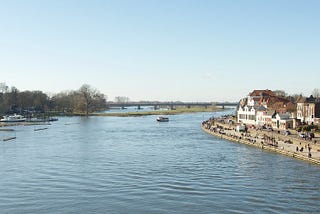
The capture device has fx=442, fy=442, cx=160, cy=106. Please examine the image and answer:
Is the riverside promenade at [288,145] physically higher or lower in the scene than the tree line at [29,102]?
lower

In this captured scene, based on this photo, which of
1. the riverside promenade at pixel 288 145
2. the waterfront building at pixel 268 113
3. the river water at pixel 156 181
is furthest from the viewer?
the waterfront building at pixel 268 113

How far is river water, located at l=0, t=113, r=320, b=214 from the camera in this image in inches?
1239

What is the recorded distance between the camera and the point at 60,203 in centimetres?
3234

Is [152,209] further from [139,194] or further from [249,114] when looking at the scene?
[249,114]

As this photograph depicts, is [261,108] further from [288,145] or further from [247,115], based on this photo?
[288,145]

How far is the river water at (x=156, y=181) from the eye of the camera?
31.5m

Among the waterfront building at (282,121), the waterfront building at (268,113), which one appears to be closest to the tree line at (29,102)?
the waterfront building at (268,113)

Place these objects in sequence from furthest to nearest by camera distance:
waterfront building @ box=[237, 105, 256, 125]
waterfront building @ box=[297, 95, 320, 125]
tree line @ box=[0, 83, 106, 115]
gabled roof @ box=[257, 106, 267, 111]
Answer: tree line @ box=[0, 83, 106, 115] → waterfront building @ box=[237, 105, 256, 125] → gabled roof @ box=[257, 106, 267, 111] → waterfront building @ box=[297, 95, 320, 125]

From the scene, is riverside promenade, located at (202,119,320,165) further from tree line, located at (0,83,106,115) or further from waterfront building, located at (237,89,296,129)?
tree line, located at (0,83,106,115)

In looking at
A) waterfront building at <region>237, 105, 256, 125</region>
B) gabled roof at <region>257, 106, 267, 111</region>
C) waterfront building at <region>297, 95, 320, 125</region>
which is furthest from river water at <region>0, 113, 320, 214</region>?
waterfront building at <region>237, 105, 256, 125</region>

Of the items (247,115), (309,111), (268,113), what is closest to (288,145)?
(309,111)

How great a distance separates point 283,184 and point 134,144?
3545 centimetres

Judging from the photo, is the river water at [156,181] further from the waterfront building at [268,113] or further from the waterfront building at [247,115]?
the waterfront building at [247,115]

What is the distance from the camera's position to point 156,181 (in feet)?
128
